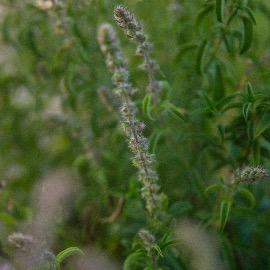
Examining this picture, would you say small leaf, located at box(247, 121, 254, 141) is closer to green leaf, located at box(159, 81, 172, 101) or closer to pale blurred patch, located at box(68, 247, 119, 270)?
green leaf, located at box(159, 81, 172, 101)

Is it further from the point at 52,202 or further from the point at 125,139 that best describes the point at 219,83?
the point at 52,202

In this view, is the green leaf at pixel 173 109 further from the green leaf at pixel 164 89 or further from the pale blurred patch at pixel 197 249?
the pale blurred patch at pixel 197 249

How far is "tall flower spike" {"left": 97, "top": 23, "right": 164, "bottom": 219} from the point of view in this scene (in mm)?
887

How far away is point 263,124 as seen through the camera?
1025 mm

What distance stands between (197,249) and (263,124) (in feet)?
0.90

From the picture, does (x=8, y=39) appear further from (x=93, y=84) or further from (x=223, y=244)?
(x=223, y=244)

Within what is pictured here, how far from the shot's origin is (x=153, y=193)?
99 centimetres

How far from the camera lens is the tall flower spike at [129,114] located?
2.91 feet

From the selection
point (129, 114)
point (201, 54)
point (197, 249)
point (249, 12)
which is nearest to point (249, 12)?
point (249, 12)

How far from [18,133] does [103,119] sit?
1.09 feet

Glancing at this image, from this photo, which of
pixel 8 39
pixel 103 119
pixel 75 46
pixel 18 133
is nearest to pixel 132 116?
pixel 75 46

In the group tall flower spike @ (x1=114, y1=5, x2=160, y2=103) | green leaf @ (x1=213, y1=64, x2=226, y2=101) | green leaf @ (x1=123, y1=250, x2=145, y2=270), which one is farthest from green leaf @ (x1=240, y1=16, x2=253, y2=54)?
green leaf @ (x1=123, y1=250, x2=145, y2=270)

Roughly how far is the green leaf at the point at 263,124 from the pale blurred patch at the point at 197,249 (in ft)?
0.78

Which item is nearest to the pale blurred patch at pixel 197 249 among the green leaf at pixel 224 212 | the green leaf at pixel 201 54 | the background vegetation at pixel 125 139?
the background vegetation at pixel 125 139
